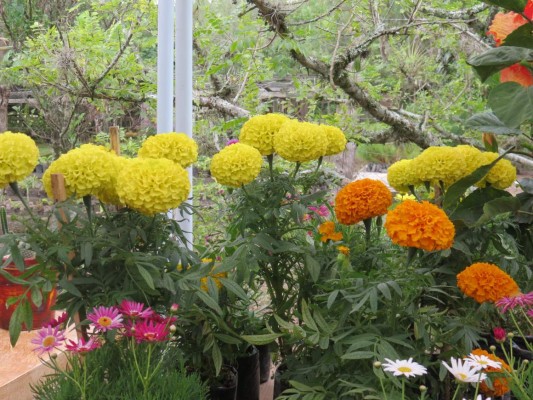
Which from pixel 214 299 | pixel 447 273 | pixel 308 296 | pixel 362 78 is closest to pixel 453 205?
pixel 447 273

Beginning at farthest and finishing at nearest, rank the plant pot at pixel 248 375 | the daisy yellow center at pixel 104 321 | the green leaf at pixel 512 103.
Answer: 1. the plant pot at pixel 248 375
2. the green leaf at pixel 512 103
3. the daisy yellow center at pixel 104 321

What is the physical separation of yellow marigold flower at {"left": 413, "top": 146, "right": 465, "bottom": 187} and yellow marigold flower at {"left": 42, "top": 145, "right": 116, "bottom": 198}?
1.62 feet

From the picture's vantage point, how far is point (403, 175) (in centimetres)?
106

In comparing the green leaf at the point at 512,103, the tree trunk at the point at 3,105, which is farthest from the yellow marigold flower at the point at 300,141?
the tree trunk at the point at 3,105

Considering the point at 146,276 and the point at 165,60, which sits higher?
the point at 165,60

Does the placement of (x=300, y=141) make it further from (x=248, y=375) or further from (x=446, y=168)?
(x=248, y=375)

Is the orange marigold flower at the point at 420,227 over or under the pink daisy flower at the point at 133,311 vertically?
over

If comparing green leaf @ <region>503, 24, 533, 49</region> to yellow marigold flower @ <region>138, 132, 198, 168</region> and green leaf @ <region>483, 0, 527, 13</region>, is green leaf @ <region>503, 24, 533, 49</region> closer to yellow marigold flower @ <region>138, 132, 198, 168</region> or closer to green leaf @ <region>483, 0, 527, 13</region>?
green leaf @ <region>483, 0, 527, 13</region>

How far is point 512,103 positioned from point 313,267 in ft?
1.24

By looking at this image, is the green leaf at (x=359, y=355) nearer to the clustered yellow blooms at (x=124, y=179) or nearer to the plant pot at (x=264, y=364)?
the clustered yellow blooms at (x=124, y=179)

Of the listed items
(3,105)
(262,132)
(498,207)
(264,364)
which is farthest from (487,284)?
(3,105)

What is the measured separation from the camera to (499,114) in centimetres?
90

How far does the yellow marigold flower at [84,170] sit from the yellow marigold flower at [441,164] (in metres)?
0.49

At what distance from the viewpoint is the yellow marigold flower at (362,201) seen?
920 millimetres
